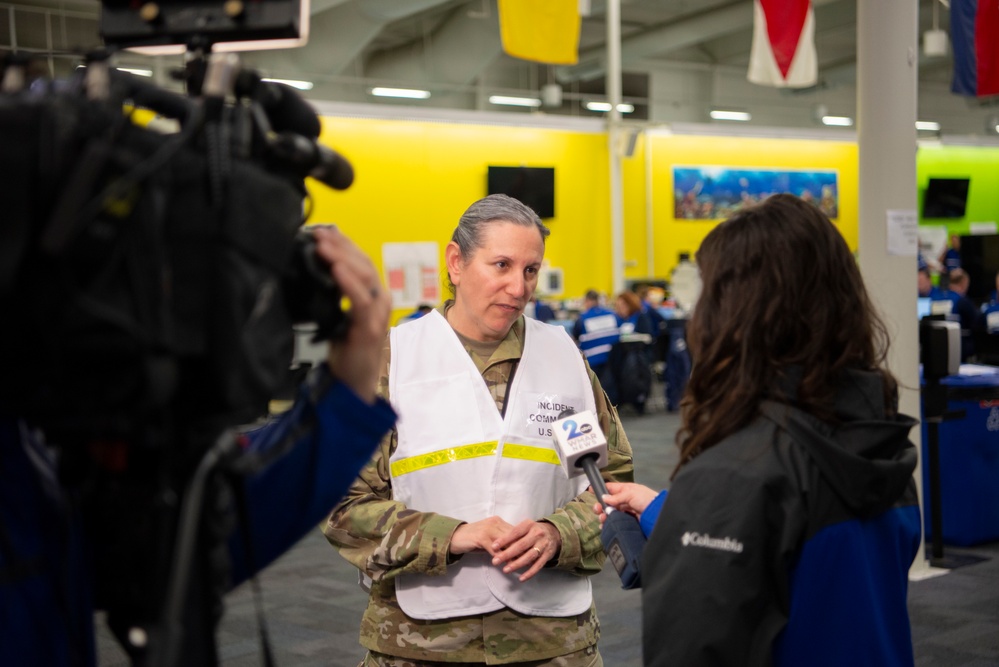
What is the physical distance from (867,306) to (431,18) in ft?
56.3

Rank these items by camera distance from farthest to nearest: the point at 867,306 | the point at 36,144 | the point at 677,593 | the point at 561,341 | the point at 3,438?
the point at 561,341 < the point at 867,306 < the point at 677,593 < the point at 3,438 < the point at 36,144

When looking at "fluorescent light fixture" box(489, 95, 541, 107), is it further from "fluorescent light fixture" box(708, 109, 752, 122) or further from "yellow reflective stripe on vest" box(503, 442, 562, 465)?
"yellow reflective stripe on vest" box(503, 442, 562, 465)

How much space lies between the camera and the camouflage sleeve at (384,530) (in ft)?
6.13

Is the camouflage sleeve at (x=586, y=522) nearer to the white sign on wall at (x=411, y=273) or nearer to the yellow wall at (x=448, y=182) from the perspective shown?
the yellow wall at (x=448, y=182)

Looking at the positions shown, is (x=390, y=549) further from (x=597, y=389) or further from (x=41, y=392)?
(x=41, y=392)

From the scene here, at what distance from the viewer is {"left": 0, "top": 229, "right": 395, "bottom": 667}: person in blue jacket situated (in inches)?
39.4

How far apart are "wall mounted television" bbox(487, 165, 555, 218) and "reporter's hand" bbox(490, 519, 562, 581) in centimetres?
1401

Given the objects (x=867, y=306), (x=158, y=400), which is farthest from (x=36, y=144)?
(x=867, y=306)

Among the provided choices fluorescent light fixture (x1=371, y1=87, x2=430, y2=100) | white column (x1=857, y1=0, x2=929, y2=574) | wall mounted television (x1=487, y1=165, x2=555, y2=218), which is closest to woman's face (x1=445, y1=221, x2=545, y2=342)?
white column (x1=857, y1=0, x2=929, y2=574)

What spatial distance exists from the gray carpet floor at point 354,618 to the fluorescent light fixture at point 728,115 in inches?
613

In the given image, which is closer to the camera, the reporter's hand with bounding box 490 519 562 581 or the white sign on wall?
the reporter's hand with bounding box 490 519 562 581

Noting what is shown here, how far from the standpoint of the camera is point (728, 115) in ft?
68.3

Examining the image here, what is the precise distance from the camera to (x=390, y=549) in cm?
188

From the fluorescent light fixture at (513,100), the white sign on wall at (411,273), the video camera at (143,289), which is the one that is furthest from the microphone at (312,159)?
the fluorescent light fixture at (513,100)
